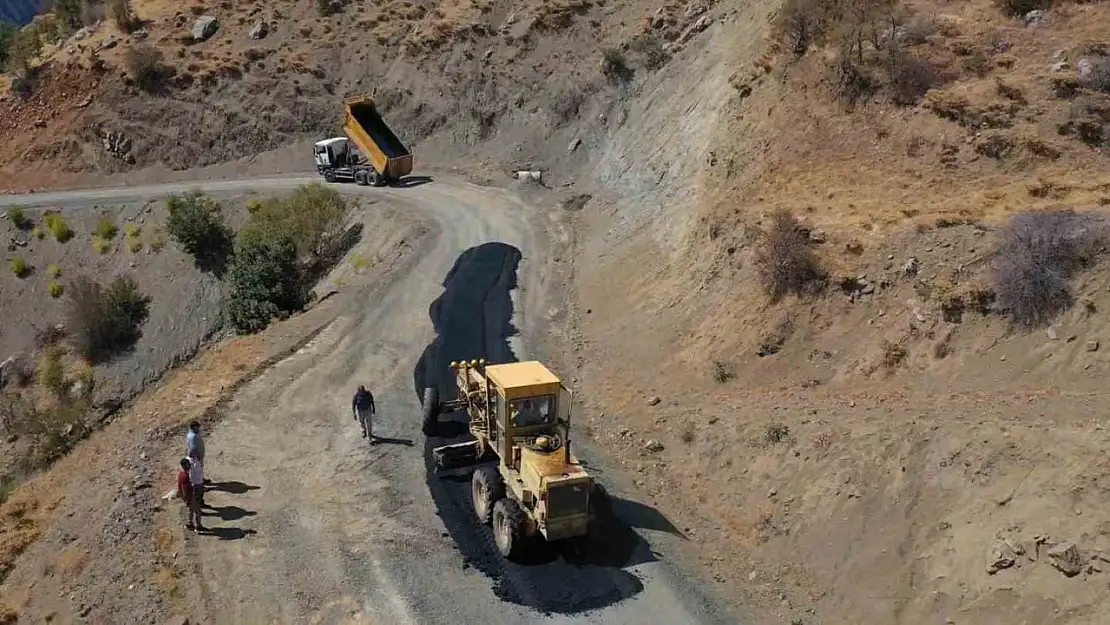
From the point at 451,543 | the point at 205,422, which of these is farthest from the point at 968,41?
the point at 205,422

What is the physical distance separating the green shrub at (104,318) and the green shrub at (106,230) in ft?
17.3

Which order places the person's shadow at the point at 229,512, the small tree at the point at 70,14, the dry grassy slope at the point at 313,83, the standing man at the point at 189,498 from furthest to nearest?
the small tree at the point at 70,14, the dry grassy slope at the point at 313,83, the person's shadow at the point at 229,512, the standing man at the point at 189,498

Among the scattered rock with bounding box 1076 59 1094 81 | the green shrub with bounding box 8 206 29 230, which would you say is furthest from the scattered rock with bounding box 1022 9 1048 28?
the green shrub with bounding box 8 206 29 230

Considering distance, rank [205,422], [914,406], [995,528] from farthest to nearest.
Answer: [205,422] < [914,406] < [995,528]

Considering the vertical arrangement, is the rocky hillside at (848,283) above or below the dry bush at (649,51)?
below

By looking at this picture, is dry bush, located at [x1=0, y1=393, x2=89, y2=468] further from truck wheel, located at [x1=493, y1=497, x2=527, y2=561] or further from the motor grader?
truck wheel, located at [x1=493, y1=497, x2=527, y2=561]

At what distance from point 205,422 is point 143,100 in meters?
40.0

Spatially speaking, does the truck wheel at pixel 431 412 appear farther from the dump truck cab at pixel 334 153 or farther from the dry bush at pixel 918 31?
the dump truck cab at pixel 334 153

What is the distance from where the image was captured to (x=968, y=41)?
88.6 feet

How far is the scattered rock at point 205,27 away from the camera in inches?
2205

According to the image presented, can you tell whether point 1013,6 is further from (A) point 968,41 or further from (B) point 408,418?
(B) point 408,418

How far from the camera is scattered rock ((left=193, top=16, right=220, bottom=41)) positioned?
184 feet

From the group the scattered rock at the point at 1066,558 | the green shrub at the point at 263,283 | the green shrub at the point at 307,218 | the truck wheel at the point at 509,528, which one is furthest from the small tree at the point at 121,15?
the scattered rock at the point at 1066,558

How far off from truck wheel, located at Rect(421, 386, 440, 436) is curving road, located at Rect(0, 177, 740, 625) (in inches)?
11.6
